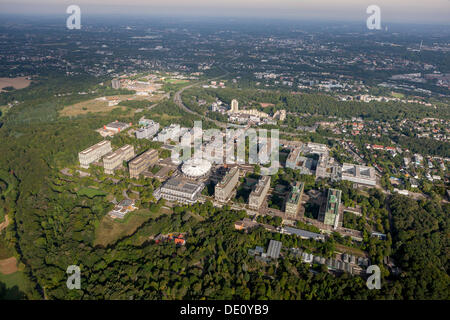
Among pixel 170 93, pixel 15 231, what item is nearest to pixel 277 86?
pixel 170 93

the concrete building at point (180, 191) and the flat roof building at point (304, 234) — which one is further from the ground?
the concrete building at point (180, 191)

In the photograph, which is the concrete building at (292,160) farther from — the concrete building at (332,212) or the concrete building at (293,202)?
the concrete building at (332,212)

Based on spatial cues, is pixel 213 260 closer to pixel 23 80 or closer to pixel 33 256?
pixel 33 256

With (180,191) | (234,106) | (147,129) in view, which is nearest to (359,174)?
(180,191)

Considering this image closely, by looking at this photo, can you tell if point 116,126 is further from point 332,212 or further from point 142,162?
point 332,212

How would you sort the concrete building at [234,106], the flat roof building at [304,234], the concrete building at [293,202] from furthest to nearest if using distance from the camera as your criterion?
the concrete building at [234,106] < the concrete building at [293,202] < the flat roof building at [304,234]

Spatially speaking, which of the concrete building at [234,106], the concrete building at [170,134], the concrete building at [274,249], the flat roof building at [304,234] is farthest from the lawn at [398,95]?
the concrete building at [274,249]

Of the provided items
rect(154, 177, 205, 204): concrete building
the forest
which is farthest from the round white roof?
the forest
